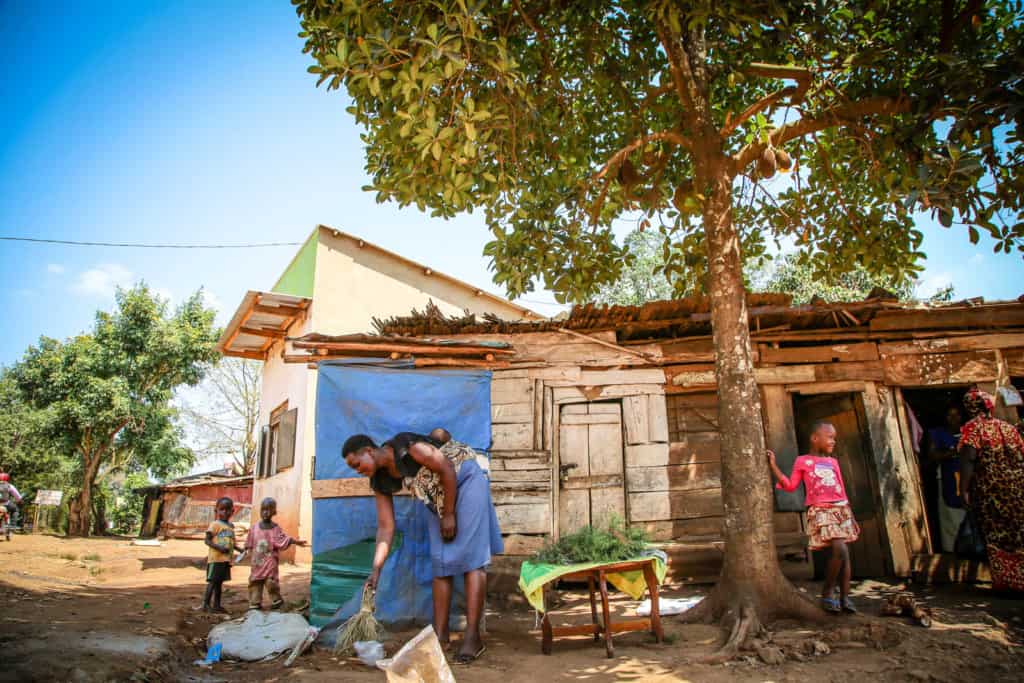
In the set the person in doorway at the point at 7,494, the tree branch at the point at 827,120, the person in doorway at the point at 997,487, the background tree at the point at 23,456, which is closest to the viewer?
the person in doorway at the point at 997,487

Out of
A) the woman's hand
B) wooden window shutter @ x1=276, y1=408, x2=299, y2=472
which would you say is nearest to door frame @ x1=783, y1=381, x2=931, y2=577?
the woman's hand

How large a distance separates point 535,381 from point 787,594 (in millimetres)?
3369

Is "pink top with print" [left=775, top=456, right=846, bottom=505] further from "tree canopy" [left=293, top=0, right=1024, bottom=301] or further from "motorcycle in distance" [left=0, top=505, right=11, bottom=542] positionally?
"motorcycle in distance" [left=0, top=505, right=11, bottom=542]

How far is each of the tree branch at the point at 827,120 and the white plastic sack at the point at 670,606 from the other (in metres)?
4.27

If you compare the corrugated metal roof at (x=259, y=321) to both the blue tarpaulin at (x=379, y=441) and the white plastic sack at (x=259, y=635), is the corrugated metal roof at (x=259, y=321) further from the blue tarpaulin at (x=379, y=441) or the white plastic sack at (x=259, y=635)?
the white plastic sack at (x=259, y=635)

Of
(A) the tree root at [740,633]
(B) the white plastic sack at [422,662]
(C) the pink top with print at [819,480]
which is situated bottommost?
(A) the tree root at [740,633]

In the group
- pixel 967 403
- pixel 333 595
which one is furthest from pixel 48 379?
pixel 967 403

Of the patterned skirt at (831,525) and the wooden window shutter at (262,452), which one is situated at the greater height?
the wooden window shutter at (262,452)

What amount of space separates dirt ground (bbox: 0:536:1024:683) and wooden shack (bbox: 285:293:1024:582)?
0.77 meters

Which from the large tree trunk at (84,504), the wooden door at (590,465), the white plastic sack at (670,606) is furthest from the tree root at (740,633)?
the large tree trunk at (84,504)

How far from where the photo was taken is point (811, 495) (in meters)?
Result: 5.04

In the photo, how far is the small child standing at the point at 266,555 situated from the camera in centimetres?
620

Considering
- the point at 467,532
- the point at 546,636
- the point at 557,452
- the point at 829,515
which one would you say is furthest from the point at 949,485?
the point at 467,532

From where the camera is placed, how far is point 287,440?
11.4m
